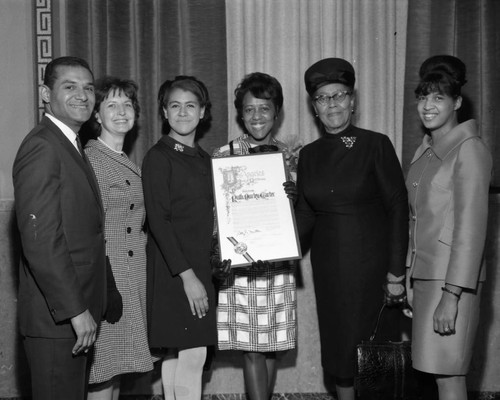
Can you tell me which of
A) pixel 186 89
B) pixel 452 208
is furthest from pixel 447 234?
pixel 186 89

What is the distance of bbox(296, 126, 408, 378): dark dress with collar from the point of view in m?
3.08

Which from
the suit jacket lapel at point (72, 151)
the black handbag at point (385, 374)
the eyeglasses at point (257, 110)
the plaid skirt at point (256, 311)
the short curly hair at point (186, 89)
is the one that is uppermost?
the short curly hair at point (186, 89)

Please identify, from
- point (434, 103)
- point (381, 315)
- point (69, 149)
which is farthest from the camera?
point (381, 315)

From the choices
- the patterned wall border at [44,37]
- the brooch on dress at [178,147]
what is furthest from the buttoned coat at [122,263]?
the patterned wall border at [44,37]

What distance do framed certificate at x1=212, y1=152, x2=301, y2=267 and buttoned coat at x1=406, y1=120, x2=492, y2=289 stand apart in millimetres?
648

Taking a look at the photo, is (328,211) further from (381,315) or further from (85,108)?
(85,108)

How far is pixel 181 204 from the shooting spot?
3.19m

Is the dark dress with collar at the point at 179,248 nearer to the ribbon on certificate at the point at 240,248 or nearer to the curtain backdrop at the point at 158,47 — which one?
the ribbon on certificate at the point at 240,248

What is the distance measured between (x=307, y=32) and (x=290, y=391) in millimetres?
2472

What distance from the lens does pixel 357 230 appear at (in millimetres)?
3104

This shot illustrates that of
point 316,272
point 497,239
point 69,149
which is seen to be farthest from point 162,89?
point 497,239

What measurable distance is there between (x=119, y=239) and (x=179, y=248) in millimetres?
318

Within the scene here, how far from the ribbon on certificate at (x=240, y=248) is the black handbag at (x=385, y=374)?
72 centimetres

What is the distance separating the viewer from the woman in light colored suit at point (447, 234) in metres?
2.64
